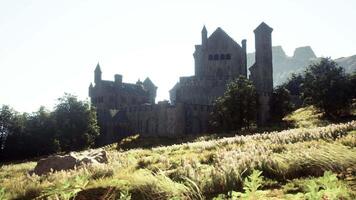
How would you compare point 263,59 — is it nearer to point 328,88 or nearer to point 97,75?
point 328,88

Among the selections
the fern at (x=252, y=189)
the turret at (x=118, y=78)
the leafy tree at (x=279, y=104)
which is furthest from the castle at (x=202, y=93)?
the fern at (x=252, y=189)

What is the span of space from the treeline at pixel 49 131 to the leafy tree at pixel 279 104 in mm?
27885

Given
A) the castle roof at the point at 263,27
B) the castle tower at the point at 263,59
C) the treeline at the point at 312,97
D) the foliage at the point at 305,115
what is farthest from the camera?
the castle roof at the point at 263,27

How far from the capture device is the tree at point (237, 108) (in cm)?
5781

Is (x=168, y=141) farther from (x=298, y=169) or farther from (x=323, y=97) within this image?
(x=298, y=169)

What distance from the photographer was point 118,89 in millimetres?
94500

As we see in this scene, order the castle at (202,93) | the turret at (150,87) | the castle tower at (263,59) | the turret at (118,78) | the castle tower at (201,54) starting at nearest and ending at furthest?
the castle at (202,93)
the castle tower at (263,59)
the castle tower at (201,54)
the turret at (118,78)
the turret at (150,87)

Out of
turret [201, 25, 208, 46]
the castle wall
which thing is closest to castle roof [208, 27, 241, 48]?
turret [201, 25, 208, 46]

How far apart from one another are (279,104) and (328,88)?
12.4m

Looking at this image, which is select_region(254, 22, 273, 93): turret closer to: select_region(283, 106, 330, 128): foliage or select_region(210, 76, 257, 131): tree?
select_region(283, 106, 330, 128): foliage

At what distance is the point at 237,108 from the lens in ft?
190

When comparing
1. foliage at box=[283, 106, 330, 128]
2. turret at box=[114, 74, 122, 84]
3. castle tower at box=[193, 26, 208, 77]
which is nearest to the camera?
foliage at box=[283, 106, 330, 128]

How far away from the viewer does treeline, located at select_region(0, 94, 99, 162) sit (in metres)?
64.1

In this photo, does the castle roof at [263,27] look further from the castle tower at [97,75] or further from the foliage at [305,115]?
the castle tower at [97,75]
